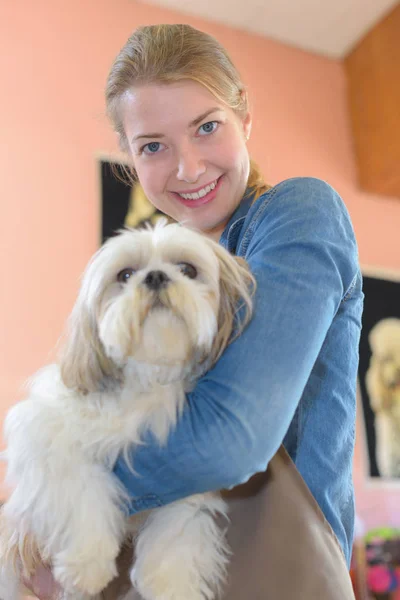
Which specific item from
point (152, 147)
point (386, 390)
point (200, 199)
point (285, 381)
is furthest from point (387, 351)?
point (285, 381)

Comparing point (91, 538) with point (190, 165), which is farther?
point (190, 165)

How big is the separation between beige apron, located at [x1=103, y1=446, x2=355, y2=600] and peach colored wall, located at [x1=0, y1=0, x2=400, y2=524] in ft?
5.97

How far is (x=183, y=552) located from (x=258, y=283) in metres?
0.46

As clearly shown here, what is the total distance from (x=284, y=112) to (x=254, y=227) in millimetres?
3289

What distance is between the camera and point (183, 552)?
1.04 meters

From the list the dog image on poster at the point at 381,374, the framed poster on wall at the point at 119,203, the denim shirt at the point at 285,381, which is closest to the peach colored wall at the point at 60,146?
the framed poster on wall at the point at 119,203

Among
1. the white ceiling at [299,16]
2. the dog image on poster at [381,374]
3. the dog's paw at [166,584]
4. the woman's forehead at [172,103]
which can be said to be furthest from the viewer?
the white ceiling at [299,16]

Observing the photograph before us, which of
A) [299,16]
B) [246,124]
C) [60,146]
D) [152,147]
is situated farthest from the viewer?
[299,16]

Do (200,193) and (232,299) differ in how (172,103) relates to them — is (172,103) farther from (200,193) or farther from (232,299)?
(232,299)

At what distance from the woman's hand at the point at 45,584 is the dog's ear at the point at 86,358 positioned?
1.05ft

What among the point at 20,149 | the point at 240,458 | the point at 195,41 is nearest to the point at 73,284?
the point at 20,149

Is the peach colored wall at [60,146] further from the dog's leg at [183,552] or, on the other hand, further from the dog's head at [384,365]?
the dog's leg at [183,552]

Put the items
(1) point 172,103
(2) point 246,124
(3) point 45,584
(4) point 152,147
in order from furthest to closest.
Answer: (2) point 246,124 < (4) point 152,147 < (1) point 172,103 < (3) point 45,584

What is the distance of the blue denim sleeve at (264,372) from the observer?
89 cm
